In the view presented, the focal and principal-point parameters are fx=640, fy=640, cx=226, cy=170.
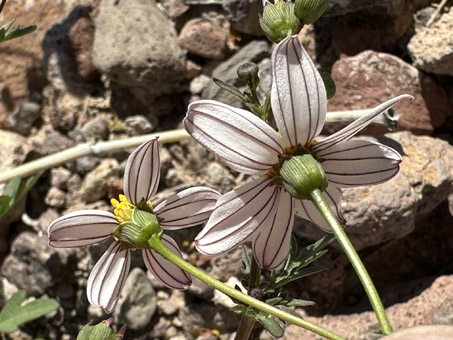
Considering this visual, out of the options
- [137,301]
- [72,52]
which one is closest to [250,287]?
[137,301]

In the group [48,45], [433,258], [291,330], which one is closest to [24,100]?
[48,45]

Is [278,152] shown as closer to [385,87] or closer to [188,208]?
[188,208]

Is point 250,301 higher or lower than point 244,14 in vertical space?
higher

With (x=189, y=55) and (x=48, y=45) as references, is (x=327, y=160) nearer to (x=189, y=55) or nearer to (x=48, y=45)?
(x=189, y=55)

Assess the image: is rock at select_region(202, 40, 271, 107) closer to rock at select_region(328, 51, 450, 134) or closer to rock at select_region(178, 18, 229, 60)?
rock at select_region(178, 18, 229, 60)

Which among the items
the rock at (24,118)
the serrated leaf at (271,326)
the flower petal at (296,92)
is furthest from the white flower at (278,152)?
the rock at (24,118)

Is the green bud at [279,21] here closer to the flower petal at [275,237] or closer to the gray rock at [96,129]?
the flower petal at [275,237]

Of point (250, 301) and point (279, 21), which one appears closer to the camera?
point (250, 301)
